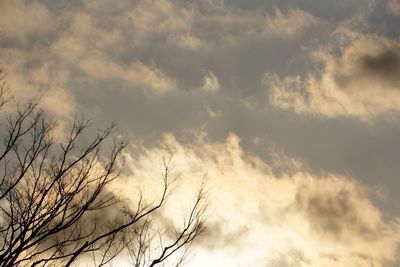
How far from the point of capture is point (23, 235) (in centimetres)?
863

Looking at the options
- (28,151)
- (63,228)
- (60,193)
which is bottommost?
(63,228)

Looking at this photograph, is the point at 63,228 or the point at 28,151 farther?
the point at 28,151

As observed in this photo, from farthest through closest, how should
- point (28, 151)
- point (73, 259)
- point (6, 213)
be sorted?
point (28, 151), point (6, 213), point (73, 259)

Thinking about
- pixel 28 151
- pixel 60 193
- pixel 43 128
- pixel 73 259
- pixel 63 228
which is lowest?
pixel 73 259

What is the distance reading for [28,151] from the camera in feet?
32.6

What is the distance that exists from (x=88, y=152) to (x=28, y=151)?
136cm

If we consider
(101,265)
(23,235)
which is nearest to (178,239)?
(101,265)

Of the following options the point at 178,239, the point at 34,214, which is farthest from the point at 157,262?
the point at 34,214

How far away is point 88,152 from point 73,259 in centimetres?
263

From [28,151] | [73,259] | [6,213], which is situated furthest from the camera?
[28,151]

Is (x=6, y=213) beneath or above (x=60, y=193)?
beneath

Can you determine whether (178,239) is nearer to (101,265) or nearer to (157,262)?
(157,262)

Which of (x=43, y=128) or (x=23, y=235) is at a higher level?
(x=43, y=128)

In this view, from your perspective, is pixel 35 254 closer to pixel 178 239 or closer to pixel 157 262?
pixel 157 262
